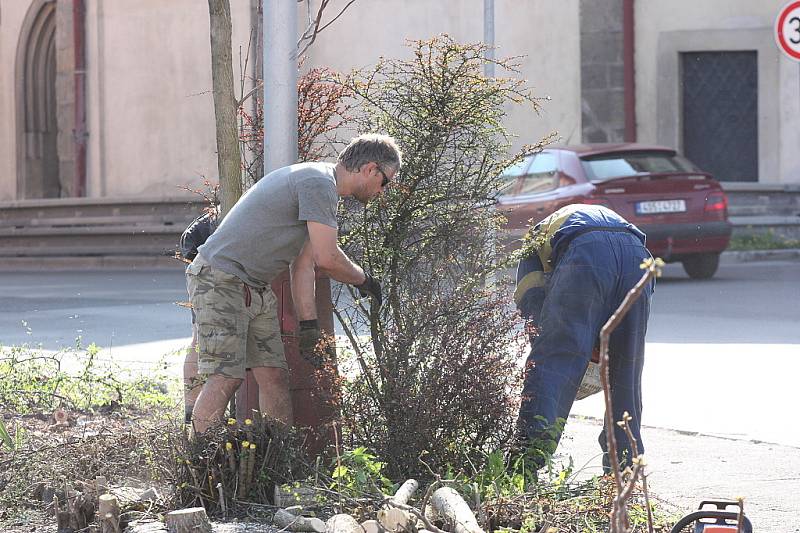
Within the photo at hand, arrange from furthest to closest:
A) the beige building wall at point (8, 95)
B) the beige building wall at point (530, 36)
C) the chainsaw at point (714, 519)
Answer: the beige building wall at point (8, 95)
the beige building wall at point (530, 36)
the chainsaw at point (714, 519)

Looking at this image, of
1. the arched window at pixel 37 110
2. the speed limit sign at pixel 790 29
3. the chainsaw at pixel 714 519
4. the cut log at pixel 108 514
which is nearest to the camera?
the chainsaw at pixel 714 519

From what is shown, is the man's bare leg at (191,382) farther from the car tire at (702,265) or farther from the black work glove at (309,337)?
the car tire at (702,265)

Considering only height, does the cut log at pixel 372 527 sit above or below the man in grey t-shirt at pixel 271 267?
below

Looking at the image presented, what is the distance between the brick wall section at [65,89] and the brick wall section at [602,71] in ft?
37.2

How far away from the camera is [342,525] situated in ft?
13.3

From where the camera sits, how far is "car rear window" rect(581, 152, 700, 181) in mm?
15305

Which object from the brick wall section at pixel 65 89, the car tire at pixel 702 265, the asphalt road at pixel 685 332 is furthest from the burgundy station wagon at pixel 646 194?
the brick wall section at pixel 65 89

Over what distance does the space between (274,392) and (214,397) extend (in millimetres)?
236

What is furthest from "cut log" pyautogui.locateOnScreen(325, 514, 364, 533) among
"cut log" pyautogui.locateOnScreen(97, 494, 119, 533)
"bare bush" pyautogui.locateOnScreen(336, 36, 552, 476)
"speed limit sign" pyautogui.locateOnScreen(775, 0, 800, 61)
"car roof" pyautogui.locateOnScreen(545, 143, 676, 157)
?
"car roof" pyautogui.locateOnScreen(545, 143, 676, 157)

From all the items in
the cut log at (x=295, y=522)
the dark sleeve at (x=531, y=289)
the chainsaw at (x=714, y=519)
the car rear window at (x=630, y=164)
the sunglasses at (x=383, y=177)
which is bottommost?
the cut log at (x=295, y=522)

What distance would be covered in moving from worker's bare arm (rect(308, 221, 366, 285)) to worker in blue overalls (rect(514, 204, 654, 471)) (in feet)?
2.33

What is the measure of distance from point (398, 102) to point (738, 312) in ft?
25.3

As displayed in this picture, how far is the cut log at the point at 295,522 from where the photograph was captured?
13.8 feet

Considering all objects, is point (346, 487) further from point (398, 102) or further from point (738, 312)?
point (738, 312)
